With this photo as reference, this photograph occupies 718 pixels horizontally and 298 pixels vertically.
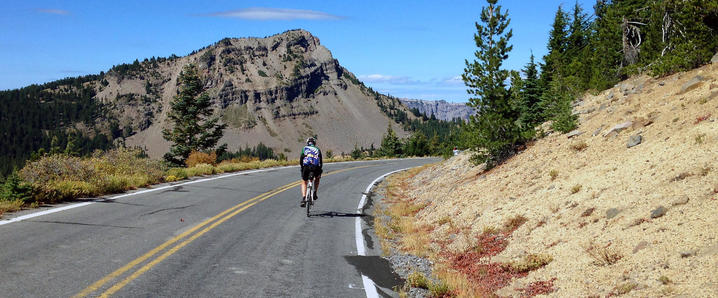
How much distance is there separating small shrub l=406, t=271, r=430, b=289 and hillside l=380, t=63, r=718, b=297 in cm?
49

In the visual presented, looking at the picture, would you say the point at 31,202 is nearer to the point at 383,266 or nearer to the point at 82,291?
the point at 82,291

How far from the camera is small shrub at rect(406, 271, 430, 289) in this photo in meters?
6.87

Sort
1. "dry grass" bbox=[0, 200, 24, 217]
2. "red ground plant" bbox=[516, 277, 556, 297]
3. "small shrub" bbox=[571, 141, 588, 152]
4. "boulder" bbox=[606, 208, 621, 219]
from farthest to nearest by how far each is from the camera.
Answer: "small shrub" bbox=[571, 141, 588, 152]
"dry grass" bbox=[0, 200, 24, 217]
"boulder" bbox=[606, 208, 621, 219]
"red ground plant" bbox=[516, 277, 556, 297]

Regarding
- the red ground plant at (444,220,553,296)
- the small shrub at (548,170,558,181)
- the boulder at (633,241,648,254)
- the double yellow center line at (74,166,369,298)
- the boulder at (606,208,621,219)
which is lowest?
the red ground plant at (444,220,553,296)

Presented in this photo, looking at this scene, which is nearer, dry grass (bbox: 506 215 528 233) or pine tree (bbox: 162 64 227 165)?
dry grass (bbox: 506 215 528 233)

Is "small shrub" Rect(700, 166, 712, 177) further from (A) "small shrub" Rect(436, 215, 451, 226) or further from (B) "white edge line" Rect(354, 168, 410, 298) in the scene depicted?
(A) "small shrub" Rect(436, 215, 451, 226)

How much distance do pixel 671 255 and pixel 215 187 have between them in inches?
584

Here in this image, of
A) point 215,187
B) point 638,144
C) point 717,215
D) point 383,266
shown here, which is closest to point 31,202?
point 215,187

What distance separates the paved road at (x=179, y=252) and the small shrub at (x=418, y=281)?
522 millimetres

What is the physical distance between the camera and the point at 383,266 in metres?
7.91

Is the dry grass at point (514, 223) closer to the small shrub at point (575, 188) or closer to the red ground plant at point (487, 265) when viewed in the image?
the red ground plant at point (487, 265)

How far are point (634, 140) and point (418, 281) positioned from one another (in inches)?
285

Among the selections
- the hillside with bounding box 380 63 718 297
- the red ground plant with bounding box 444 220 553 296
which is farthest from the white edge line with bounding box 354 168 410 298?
the red ground plant with bounding box 444 220 553 296

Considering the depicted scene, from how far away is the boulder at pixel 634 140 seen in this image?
34.6 ft
